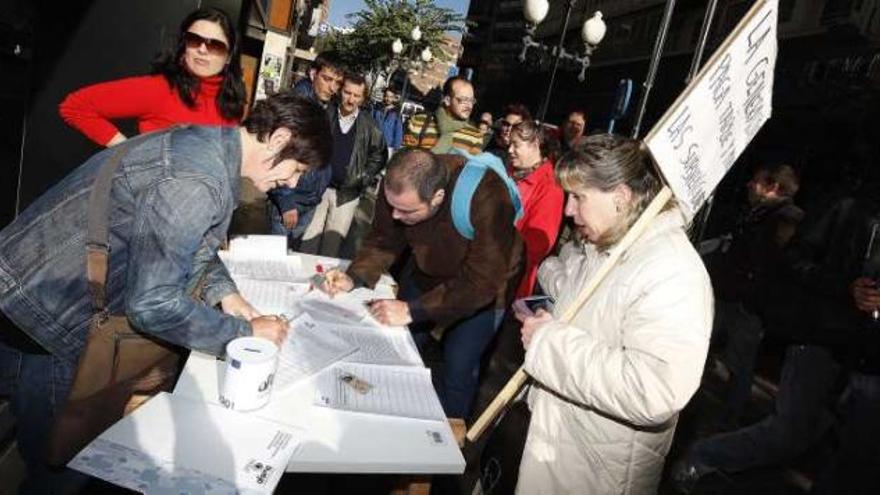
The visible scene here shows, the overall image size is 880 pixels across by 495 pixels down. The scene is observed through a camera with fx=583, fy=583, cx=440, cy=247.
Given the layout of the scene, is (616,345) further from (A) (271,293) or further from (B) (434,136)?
(B) (434,136)

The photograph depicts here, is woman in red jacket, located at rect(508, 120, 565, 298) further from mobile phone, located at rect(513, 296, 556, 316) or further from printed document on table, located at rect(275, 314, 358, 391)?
printed document on table, located at rect(275, 314, 358, 391)

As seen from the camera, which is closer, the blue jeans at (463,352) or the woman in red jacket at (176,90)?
the woman in red jacket at (176,90)

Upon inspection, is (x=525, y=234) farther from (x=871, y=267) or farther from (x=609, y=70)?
(x=609, y=70)

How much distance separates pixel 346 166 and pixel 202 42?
2078 millimetres

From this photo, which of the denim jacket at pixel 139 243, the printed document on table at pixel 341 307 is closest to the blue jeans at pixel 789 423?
the printed document on table at pixel 341 307

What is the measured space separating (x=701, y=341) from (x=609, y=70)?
2698 cm

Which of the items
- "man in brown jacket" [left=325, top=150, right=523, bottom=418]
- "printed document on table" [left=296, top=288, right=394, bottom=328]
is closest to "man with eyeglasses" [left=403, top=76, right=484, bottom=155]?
"man in brown jacket" [left=325, top=150, right=523, bottom=418]

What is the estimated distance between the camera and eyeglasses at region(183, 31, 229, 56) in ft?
9.61

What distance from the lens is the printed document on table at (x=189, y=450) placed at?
1.29 meters

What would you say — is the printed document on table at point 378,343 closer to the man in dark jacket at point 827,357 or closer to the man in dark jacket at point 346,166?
the man in dark jacket at point 827,357

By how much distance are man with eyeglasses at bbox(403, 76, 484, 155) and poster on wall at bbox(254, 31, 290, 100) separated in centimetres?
569

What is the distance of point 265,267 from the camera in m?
2.79

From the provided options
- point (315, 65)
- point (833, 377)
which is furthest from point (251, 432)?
point (315, 65)

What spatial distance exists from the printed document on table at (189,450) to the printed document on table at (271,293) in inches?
28.2
